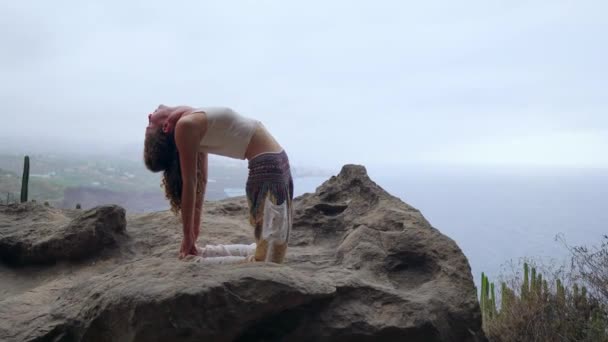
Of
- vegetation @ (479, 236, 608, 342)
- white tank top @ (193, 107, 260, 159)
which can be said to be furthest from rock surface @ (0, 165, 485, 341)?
vegetation @ (479, 236, 608, 342)

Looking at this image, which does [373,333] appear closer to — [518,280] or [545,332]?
[545,332]

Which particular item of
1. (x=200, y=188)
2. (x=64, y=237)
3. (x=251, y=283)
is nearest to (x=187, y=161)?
(x=200, y=188)

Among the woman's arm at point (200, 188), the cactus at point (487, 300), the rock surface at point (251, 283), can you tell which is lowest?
the cactus at point (487, 300)

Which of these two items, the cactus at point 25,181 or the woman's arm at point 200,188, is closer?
the woman's arm at point 200,188

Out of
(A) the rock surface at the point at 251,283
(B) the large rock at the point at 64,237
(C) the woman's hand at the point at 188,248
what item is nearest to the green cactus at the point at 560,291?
(A) the rock surface at the point at 251,283

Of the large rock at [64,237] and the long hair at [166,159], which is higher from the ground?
the long hair at [166,159]

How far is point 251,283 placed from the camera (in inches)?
113

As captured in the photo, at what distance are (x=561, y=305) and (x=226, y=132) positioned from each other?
425cm

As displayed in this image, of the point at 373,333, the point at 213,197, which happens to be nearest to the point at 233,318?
the point at 373,333

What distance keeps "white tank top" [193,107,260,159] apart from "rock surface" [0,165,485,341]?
2.62 ft

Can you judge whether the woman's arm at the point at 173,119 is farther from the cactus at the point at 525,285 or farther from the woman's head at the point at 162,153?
the cactus at the point at 525,285

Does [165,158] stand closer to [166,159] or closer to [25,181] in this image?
[166,159]

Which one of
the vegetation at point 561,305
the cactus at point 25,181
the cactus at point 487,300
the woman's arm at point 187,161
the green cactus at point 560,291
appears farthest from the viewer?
the cactus at point 25,181

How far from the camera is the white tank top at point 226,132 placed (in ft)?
10.8
